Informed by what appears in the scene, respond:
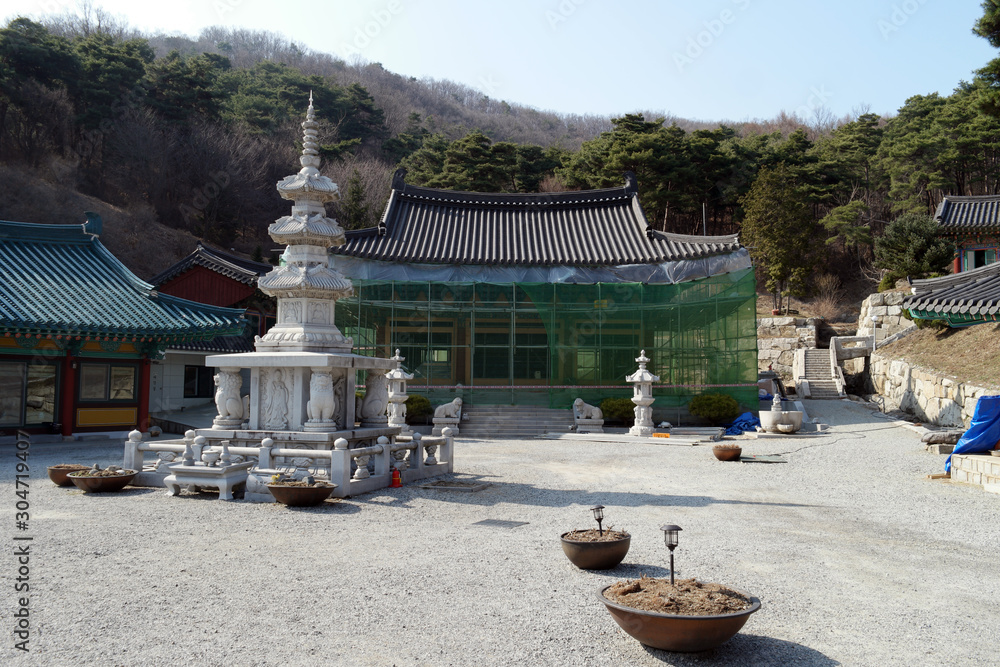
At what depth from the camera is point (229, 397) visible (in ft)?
35.8

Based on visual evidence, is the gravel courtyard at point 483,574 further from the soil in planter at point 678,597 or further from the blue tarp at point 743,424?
the blue tarp at point 743,424

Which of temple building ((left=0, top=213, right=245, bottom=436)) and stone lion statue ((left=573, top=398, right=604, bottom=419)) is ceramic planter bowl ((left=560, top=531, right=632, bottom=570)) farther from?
stone lion statue ((left=573, top=398, right=604, bottom=419))

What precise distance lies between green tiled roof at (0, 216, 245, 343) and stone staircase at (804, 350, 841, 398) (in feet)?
74.5

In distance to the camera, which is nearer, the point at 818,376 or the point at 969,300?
the point at 969,300

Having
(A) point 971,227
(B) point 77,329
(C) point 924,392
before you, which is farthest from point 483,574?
(A) point 971,227

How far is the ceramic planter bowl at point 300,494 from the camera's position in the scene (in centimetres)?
859

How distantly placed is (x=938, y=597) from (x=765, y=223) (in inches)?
1282

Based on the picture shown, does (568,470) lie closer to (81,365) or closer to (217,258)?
(81,365)

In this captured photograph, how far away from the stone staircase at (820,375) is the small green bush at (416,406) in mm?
16208

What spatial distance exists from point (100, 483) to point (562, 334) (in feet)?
56.2

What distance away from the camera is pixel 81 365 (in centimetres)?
1725

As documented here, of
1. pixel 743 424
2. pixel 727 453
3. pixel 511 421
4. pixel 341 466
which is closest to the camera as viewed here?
pixel 341 466

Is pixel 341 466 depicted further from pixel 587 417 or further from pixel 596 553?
pixel 587 417

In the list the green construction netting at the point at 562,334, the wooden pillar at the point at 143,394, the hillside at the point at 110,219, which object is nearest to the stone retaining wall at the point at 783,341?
the green construction netting at the point at 562,334
